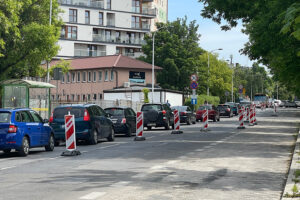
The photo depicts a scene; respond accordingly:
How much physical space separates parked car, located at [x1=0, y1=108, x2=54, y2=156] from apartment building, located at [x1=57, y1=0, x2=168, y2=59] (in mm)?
72686

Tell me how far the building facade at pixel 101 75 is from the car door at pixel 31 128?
198 feet

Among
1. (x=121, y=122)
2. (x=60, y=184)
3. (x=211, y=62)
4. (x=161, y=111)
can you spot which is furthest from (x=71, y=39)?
(x=60, y=184)

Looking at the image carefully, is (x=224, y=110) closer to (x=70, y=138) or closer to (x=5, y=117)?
(x=70, y=138)

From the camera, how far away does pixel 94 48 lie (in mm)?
97875

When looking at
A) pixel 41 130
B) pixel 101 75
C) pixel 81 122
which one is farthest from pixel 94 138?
pixel 101 75

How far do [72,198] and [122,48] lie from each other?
9275 cm

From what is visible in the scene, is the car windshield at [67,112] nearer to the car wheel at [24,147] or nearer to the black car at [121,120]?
the car wheel at [24,147]

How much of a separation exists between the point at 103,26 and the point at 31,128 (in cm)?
7915

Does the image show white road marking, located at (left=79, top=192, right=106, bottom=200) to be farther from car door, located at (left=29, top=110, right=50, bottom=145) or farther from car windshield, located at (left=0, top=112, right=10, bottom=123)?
car door, located at (left=29, top=110, right=50, bottom=145)

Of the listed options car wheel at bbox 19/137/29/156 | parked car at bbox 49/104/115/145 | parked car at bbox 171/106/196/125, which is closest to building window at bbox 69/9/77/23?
parked car at bbox 171/106/196/125

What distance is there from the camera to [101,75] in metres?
82.3

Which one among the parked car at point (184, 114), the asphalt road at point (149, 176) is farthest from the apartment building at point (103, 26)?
the asphalt road at point (149, 176)

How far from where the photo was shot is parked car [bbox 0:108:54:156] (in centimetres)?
1744

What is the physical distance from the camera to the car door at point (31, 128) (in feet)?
60.4
